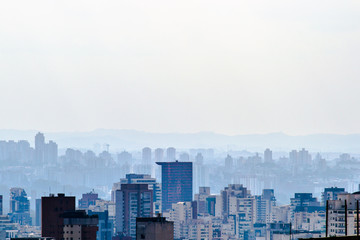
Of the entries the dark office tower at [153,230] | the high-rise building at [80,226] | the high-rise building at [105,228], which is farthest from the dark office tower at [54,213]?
the high-rise building at [105,228]

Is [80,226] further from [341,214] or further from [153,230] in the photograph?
[153,230]

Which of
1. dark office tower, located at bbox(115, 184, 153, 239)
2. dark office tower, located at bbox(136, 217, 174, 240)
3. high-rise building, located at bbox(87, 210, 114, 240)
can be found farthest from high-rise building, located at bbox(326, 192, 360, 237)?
dark office tower, located at bbox(115, 184, 153, 239)

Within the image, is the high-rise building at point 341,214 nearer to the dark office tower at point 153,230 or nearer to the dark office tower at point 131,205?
the dark office tower at point 153,230

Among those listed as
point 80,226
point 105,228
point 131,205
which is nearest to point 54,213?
point 80,226

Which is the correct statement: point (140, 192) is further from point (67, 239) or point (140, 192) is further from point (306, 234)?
point (67, 239)

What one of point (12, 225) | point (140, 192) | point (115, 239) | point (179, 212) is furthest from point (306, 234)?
point (179, 212)

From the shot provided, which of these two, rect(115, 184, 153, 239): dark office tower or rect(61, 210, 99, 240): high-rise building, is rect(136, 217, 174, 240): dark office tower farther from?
rect(115, 184, 153, 239): dark office tower
